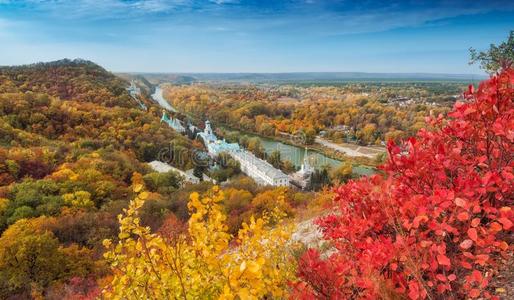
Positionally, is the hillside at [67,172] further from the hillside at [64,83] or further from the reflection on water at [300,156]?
the reflection on water at [300,156]

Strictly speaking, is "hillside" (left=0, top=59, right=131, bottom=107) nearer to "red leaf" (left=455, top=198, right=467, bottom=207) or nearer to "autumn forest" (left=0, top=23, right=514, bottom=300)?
"autumn forest" (left=0, top=23, right=514, bottom=300)

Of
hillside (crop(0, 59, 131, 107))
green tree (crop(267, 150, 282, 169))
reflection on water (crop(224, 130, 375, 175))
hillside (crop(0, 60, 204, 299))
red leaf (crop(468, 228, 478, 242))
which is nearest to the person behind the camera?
red leaf (crop(468, 228, 478, 242))

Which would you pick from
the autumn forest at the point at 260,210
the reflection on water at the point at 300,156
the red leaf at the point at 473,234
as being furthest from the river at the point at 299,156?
the red leaf at the point at 473,234

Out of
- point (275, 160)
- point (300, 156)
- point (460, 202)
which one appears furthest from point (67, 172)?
point (300, 156)

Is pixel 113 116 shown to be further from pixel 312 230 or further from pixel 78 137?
pixel 312 230

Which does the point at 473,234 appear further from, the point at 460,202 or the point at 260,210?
the point at 260,210

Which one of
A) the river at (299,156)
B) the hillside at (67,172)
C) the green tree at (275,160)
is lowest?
the river at (299,156)

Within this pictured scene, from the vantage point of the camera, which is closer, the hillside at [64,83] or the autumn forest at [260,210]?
the autumn forest at [260,210]

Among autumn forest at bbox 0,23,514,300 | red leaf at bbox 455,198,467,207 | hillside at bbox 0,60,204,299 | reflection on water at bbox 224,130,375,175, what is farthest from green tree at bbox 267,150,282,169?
red leaf at bbox 455,198,467,207

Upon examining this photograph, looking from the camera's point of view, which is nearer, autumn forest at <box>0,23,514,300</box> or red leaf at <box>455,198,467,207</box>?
red leaf at <box>455,198,467,207</box>

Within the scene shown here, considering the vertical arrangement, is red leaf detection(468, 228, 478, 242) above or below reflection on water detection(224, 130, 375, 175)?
above
